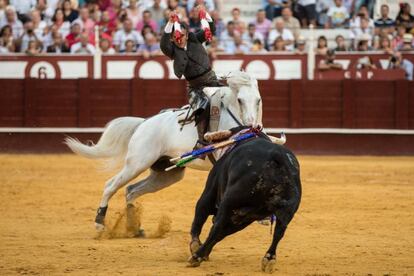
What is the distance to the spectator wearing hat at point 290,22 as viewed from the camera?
16.4 m

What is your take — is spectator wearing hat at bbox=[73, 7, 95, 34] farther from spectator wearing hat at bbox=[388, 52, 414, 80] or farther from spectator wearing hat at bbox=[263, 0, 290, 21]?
spectator wearing hat at bbox=[388, 52, 414, 80]

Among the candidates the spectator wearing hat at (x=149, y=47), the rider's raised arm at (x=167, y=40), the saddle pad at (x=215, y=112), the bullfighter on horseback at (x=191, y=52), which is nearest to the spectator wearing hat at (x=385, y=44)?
the spectator wearing hat at (x=149, y=47)

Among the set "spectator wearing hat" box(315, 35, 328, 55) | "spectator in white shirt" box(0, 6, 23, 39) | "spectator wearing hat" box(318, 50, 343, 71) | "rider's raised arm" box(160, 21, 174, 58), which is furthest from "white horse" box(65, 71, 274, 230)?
"spectator in white shirt" box(0, 6, 23, 39)

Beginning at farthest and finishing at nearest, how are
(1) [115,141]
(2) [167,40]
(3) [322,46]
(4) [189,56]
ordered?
(3) [322,46] → (1) [115,141] → (4) [189,56] → (2) [167,40]

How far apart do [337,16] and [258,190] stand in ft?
36.7

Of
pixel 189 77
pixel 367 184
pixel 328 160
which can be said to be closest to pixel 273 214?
pixel 189 77

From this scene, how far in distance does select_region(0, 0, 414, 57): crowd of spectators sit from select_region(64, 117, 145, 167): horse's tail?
274 inches

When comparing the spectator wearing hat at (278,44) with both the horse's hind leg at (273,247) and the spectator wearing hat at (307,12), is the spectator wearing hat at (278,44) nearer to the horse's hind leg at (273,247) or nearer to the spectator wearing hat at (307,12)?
the spectator wearing hat at (307,12)

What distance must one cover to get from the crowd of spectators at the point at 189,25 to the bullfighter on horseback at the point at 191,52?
23.6 feet

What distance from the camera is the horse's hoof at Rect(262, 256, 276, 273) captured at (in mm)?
6266

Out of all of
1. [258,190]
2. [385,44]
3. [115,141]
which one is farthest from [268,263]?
[385,44]

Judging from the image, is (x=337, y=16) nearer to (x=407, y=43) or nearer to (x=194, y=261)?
(x=407, y=43)

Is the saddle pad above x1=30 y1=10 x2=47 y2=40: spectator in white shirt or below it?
below

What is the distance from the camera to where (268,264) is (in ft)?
20.6
